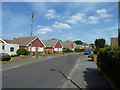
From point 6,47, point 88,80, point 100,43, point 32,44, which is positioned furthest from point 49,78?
point 32,44

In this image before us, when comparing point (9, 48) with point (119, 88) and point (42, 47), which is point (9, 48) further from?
point (119, 88)

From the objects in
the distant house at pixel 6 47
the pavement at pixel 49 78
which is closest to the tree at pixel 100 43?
the pavement at pixel 49 78

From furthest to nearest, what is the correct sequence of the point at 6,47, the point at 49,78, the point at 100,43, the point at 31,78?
the point at 100,43, the point at 6,47, the point at 49,78, the point at 31,78

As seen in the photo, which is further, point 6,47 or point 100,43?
point 100,43

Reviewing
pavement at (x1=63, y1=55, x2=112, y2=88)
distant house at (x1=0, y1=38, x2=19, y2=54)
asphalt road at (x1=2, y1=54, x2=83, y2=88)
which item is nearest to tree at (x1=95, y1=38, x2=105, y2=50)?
distant house at (x1=0, y1=38, x2=19, y2=54)

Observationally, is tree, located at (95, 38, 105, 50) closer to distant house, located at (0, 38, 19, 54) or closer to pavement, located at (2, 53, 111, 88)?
pavement, located at (2, 53, 111, 88)

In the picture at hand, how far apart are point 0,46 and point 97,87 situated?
25.6 metres

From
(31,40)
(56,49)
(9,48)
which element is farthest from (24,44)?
(56,49)

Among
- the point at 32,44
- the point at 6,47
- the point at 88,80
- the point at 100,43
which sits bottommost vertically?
the point at 88,80

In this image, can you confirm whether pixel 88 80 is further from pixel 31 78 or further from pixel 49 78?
pixel 31 78

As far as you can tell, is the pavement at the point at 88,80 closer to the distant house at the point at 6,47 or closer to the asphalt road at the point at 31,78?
the asphalt road at the point at 31,78

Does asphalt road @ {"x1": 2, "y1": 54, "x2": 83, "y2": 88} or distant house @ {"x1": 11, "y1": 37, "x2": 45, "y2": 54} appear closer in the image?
asphalt road @ {"x1": 2, "y1": 54, "x2": 83, "y2": 88}

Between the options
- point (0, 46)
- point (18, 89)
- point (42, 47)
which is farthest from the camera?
A: point (42, 47)

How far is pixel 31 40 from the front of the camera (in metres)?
33.2
